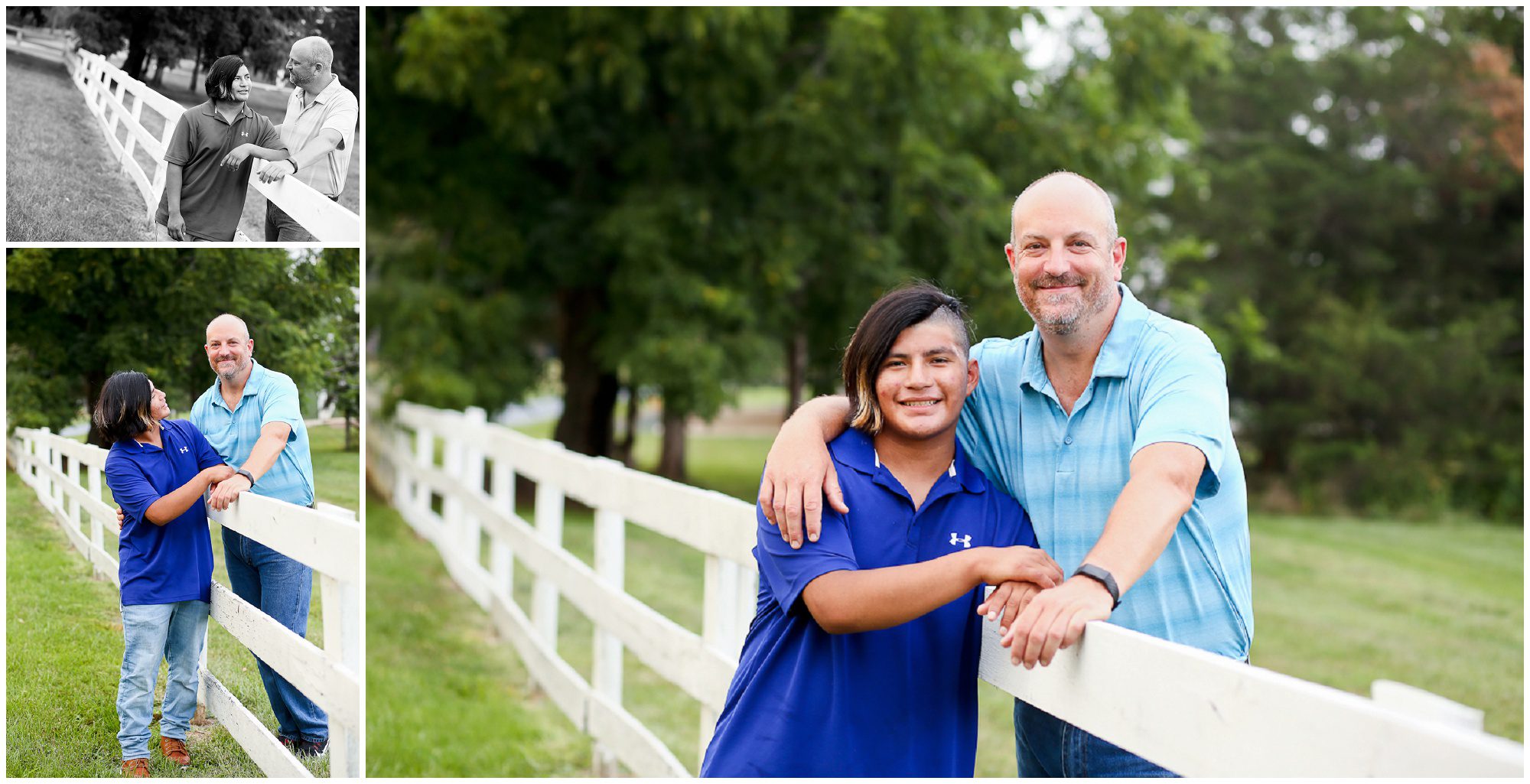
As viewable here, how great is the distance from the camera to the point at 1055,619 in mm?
2041

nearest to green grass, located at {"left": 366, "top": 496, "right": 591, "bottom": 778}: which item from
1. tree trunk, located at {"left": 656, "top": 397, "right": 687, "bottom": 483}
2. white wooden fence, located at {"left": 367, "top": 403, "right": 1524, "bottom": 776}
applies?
white wooden fence, located at {"left": 367, "top": 403, "right": 1524, "bottom": 776}

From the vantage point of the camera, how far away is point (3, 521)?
2.73m

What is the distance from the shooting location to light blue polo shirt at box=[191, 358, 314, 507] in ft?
8.81

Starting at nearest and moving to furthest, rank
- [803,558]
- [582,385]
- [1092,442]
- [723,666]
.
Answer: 1. [803,558]
2. [1092,442]
3. [723,666]
4. [582,385]

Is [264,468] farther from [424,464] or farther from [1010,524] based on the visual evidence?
[424,464]

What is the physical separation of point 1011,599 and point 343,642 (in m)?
1.42

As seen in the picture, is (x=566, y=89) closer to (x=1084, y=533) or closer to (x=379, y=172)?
(x=379, y=172)

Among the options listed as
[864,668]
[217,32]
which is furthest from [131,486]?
[864,668]

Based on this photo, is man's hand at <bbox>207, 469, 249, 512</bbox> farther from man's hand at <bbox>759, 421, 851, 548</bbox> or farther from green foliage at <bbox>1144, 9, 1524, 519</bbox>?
green foliage at <bbox>1144, 9, 1524, 519</bbox>

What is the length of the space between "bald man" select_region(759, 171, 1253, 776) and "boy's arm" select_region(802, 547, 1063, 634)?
0.13m

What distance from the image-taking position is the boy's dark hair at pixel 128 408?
267cm

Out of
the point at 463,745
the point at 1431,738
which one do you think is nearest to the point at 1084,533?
the point at 1431,738

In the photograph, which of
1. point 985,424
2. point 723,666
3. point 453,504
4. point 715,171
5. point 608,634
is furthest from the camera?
point 715,171

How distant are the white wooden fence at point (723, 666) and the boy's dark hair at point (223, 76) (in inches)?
68.2
